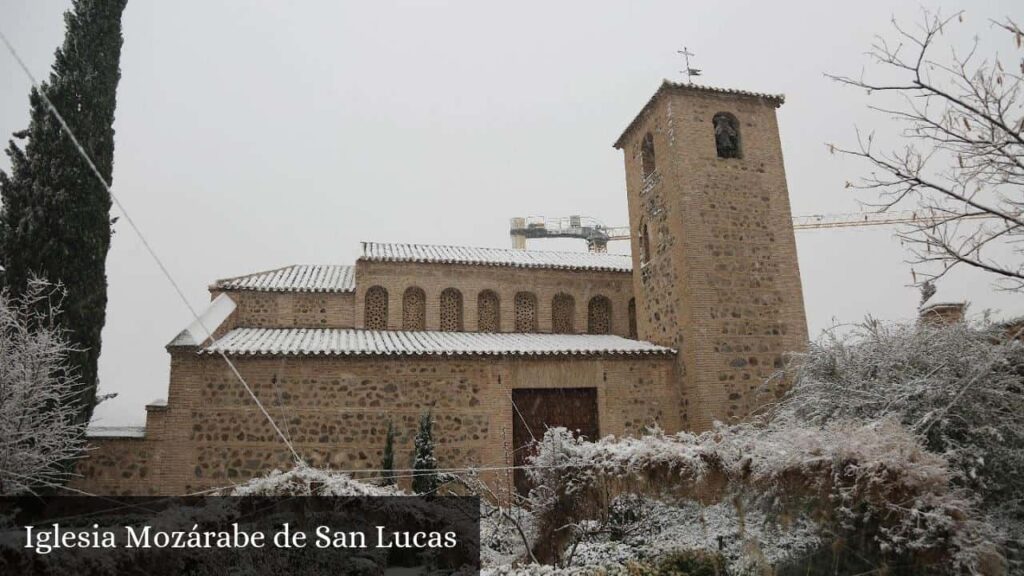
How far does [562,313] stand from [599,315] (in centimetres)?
101

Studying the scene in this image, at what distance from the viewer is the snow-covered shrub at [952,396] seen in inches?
266

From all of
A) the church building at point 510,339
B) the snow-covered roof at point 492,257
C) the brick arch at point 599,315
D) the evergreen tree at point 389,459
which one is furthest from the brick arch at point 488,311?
the evergreen tree at point 389,459

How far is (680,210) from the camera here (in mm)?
13359

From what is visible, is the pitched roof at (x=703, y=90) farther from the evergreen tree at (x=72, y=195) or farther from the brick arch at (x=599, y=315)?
the evergreen tree at (x=72, y=195)

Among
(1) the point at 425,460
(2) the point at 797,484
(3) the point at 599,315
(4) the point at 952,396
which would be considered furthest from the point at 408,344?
(4) the point at 952,396

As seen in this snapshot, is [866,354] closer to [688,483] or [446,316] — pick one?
[688,483]

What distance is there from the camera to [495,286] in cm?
1590

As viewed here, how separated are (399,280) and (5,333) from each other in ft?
25.4

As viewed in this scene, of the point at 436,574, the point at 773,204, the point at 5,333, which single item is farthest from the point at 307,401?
the point at 773,204

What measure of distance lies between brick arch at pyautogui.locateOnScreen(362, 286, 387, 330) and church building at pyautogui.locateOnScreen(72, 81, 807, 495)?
0.04 meters

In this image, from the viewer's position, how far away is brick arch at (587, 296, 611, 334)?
1642 cm

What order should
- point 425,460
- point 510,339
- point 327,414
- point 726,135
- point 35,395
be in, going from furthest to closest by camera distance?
1. point 726,135
2. point 510,339
3. point 327,414
4. point 425,460
5. point 35,395

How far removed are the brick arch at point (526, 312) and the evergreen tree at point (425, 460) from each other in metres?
5.35

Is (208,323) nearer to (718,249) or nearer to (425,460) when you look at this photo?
(425,460)
